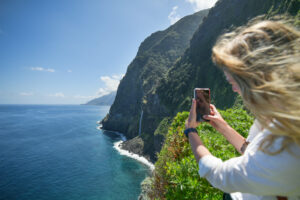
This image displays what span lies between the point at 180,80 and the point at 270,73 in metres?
60.0

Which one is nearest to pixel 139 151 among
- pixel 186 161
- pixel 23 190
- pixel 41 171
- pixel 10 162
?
pixel 41 171

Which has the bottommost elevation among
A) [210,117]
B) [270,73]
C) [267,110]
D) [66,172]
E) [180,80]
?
[66,172]

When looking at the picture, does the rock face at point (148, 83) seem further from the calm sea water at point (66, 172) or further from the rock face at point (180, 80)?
the calm sea water at point (66, 172)

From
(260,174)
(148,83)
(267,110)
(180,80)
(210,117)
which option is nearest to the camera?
(260,174)

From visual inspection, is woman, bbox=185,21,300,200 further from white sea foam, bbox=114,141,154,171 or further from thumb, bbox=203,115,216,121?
white sea foam, bbox=114,141,154,171

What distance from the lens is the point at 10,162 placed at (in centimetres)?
4012

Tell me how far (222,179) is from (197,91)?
1.47 m

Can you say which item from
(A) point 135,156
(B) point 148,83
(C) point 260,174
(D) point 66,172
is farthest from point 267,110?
(B) point 148,83

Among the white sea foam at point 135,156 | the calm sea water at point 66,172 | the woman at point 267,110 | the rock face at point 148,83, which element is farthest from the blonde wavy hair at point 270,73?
the rock face at point 148,83

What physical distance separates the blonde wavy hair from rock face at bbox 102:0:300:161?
27.8 meters

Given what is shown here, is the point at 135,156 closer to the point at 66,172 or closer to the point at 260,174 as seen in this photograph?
the point at 66,172

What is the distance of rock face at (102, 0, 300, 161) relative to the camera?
140ft

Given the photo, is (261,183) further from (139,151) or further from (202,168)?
(139,151)

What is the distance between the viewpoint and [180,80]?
196 ft
